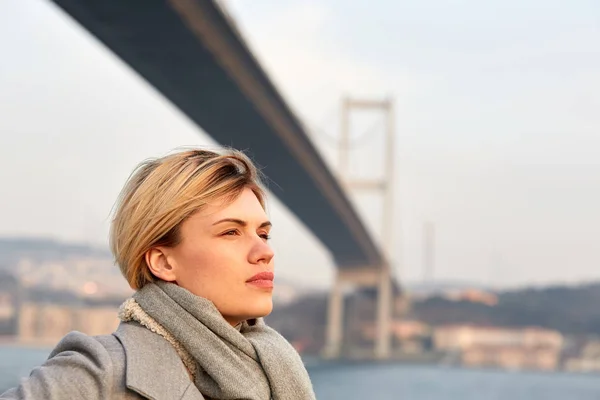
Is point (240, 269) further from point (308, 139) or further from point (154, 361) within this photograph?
point (308, 139)

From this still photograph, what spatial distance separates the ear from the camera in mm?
984

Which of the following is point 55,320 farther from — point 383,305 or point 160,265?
point 160,265

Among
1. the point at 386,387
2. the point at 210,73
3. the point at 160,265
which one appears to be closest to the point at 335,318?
the point at 386,387

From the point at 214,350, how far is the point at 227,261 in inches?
2.8

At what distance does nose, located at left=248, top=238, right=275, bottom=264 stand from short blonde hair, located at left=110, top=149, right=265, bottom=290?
1.8 inches

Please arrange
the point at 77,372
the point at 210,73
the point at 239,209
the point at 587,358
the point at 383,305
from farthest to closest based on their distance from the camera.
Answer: the point at 587,358 < the point at 383,305 < the point at 210,73 < the point at 239,209 < the point at 77,372

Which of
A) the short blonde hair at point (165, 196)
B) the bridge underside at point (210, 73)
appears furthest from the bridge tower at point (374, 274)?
the short blonde hair at point (165, 196)

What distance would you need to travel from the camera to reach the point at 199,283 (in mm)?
969

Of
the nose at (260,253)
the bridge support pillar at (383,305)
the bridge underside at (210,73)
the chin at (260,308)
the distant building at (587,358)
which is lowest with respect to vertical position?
the distant building at (587,358)

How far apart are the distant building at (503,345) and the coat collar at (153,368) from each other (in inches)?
1938

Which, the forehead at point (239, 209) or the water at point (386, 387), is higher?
the forehead at point (239, 209)

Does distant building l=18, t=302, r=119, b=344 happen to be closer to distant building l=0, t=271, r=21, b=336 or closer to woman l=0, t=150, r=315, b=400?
distant building l=0, t=271, r=21, b=336

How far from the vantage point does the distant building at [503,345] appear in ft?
164

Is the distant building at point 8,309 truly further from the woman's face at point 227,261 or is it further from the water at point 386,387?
the woman's face at point 227,261
